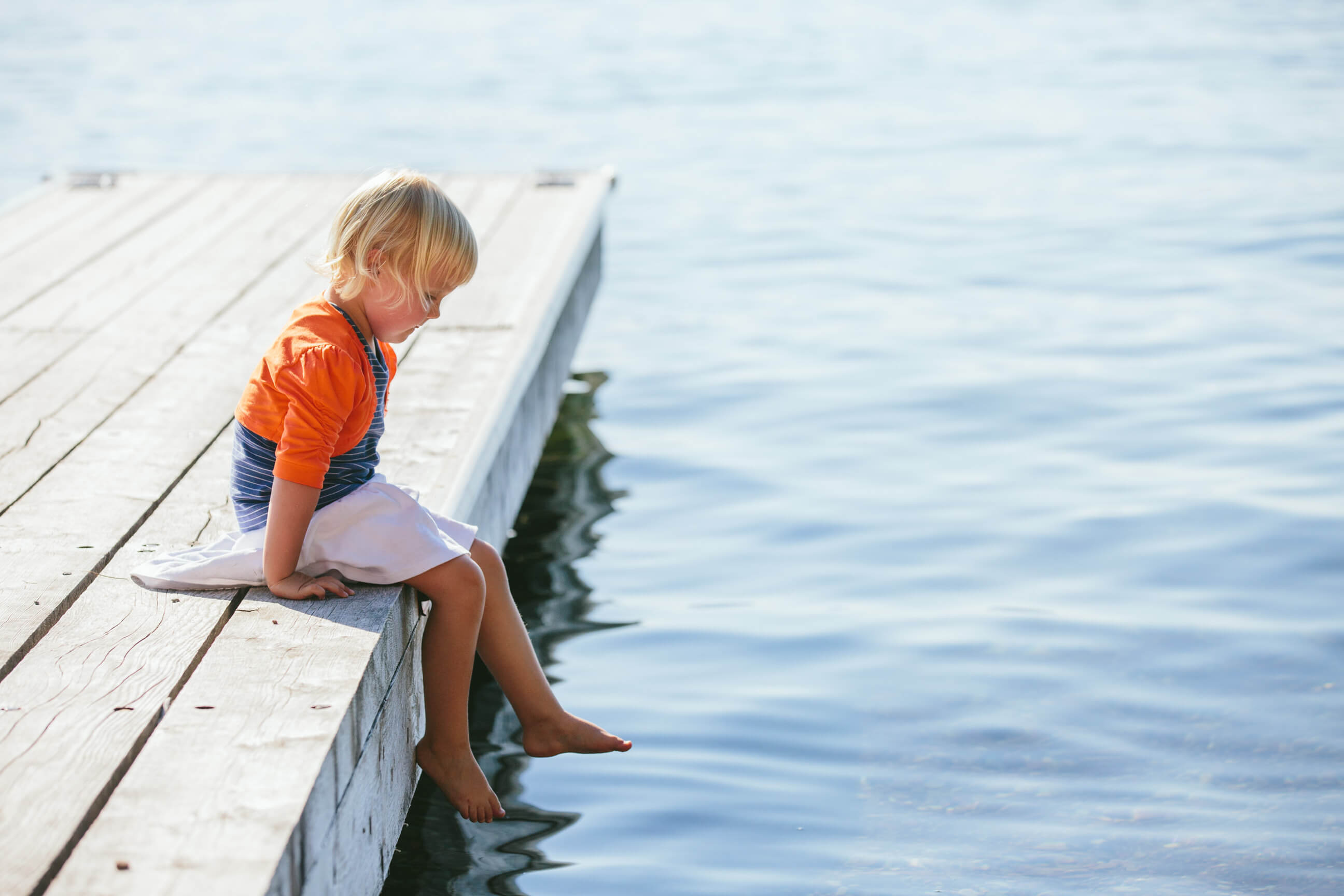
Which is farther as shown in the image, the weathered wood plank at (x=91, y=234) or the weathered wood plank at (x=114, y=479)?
the weathered wood plank at (x=91, y=234)

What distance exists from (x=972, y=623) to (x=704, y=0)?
73.8ft

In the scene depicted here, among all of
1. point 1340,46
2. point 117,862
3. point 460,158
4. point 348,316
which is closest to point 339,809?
point 117,862

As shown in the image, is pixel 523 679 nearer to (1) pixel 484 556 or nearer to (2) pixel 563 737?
(2) pixel 563 737

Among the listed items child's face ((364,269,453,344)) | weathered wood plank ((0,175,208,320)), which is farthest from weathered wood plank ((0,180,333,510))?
child's face ((364,269,453,344))

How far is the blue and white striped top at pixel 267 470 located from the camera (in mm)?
2814

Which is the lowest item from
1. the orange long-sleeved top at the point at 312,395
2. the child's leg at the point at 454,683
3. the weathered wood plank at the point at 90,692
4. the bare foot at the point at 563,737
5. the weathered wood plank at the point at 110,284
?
the bare foot at the point at 563,737

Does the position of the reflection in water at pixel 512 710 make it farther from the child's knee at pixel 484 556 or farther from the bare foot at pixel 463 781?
the child's knee at pixel 484 556

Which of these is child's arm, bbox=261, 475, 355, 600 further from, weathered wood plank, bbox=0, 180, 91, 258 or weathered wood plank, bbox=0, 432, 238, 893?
weathered wood plank, bbox=0, 180, 91, 258

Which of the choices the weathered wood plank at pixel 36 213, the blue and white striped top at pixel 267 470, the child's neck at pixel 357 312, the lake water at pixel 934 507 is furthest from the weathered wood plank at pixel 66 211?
the child's neck at pixel 357 312

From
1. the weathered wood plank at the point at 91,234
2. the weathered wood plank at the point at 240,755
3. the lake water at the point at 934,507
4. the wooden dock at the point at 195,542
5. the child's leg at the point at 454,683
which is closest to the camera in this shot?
the weathered wood plank at the point at 240,755

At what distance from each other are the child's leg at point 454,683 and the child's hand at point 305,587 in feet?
0.48

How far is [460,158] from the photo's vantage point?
12.8 metres

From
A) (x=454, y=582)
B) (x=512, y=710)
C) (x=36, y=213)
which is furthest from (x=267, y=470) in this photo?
(x=36, y=213)

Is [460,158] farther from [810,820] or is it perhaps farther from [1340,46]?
[1340,46]
